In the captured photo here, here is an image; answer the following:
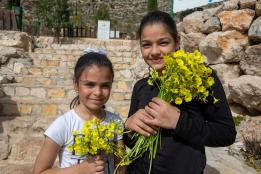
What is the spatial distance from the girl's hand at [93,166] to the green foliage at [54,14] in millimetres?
14809

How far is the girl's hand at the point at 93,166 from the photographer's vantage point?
1271mm

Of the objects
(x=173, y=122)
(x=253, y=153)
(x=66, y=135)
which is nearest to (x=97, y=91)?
(x=66, y=135)

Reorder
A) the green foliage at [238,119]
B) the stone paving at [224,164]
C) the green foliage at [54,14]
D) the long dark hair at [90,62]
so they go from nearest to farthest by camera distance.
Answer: the long dark hair at [90,62], the stone paving at [224,164], the green foliage at [238,119], the green foliage at [54,14]

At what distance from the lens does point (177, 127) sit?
1172 mm

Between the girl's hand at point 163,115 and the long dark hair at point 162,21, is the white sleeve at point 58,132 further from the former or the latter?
the long dark hair at point 162,21

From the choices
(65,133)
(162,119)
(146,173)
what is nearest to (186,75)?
(162,119)

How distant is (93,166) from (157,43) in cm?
72

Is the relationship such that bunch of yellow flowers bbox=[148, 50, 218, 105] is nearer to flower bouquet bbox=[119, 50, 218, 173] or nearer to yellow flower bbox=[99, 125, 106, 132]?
flower bouquet bbox=[119, 50, 218, 173]

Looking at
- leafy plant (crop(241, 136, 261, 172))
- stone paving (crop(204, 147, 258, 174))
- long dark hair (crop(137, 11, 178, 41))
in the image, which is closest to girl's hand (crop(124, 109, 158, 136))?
long dark hair (crop(137, 11, 178, 41))

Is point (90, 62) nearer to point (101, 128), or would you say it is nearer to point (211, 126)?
point (101, 128)

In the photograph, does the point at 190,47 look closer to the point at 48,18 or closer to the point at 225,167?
the point at 225,167

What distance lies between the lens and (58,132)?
4.66 feet

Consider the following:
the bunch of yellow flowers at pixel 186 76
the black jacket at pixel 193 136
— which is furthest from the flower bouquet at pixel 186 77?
the black jacket at pixel 193 136

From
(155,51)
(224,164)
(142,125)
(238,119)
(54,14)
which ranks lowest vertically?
(224,164)
